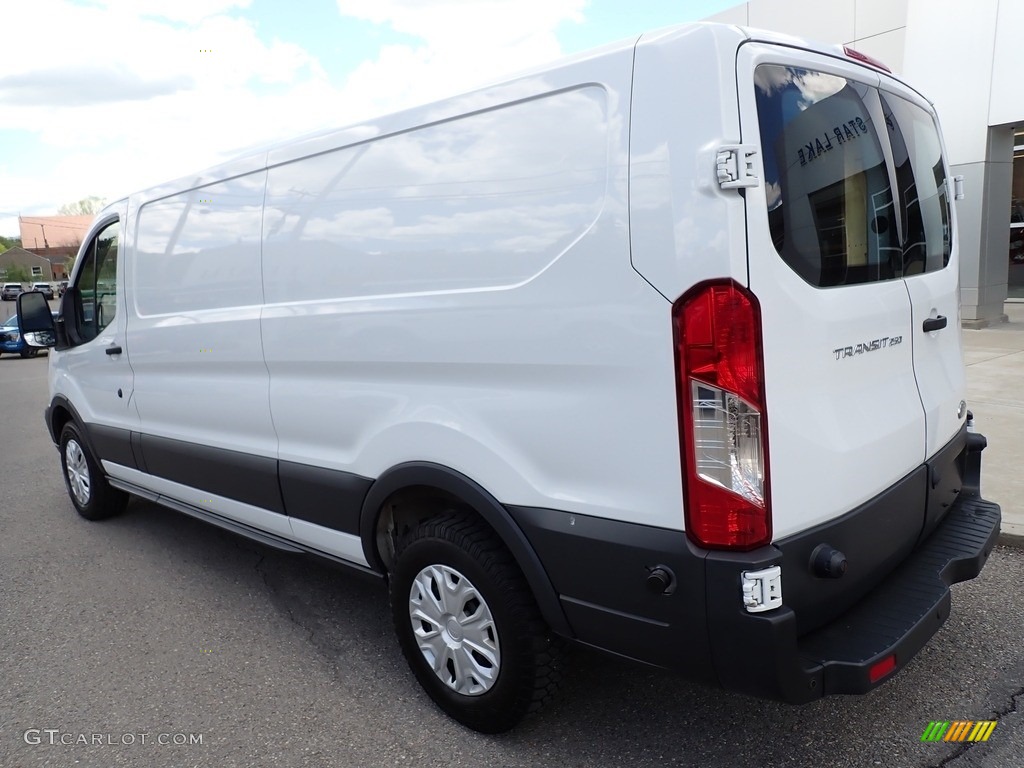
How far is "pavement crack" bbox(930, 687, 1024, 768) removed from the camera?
2.50 meters

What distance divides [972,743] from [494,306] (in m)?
2.05

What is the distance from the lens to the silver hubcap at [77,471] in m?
5.51

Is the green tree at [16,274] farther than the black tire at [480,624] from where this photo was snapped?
Yes

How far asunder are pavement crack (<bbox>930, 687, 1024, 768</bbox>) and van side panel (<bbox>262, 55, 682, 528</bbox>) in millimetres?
1273

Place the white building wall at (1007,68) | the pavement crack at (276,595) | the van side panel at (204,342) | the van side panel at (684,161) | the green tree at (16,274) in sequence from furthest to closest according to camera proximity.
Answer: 1. the green tree at (16,274)
2. the white building wall at (1007,68)
3. the pavement crack at (276,595)
4. the van side panel at (204,342)
5. the van side panel at (684,161)

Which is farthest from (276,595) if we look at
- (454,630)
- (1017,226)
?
(1017,226)

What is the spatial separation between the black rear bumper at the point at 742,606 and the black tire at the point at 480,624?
0.19 metres

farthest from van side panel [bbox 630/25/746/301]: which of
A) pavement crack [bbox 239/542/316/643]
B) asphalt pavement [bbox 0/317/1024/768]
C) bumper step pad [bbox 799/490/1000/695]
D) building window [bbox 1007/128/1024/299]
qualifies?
building window [bbox 1007/128/1024/299]

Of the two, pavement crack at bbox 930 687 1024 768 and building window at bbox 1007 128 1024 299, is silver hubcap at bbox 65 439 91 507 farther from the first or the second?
building window at bbox 1007 128 1024 299

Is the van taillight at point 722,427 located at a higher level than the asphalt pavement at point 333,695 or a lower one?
higher

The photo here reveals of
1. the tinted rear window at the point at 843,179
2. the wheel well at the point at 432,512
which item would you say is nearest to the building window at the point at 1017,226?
the tinted rear window at the point at 843,179

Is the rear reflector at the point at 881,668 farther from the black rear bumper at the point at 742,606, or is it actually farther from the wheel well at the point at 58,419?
the wheel well at the point at 58,419

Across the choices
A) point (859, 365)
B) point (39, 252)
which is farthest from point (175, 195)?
point (39, 252)

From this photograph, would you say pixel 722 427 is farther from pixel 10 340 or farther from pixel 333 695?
A: pixel 10 340
